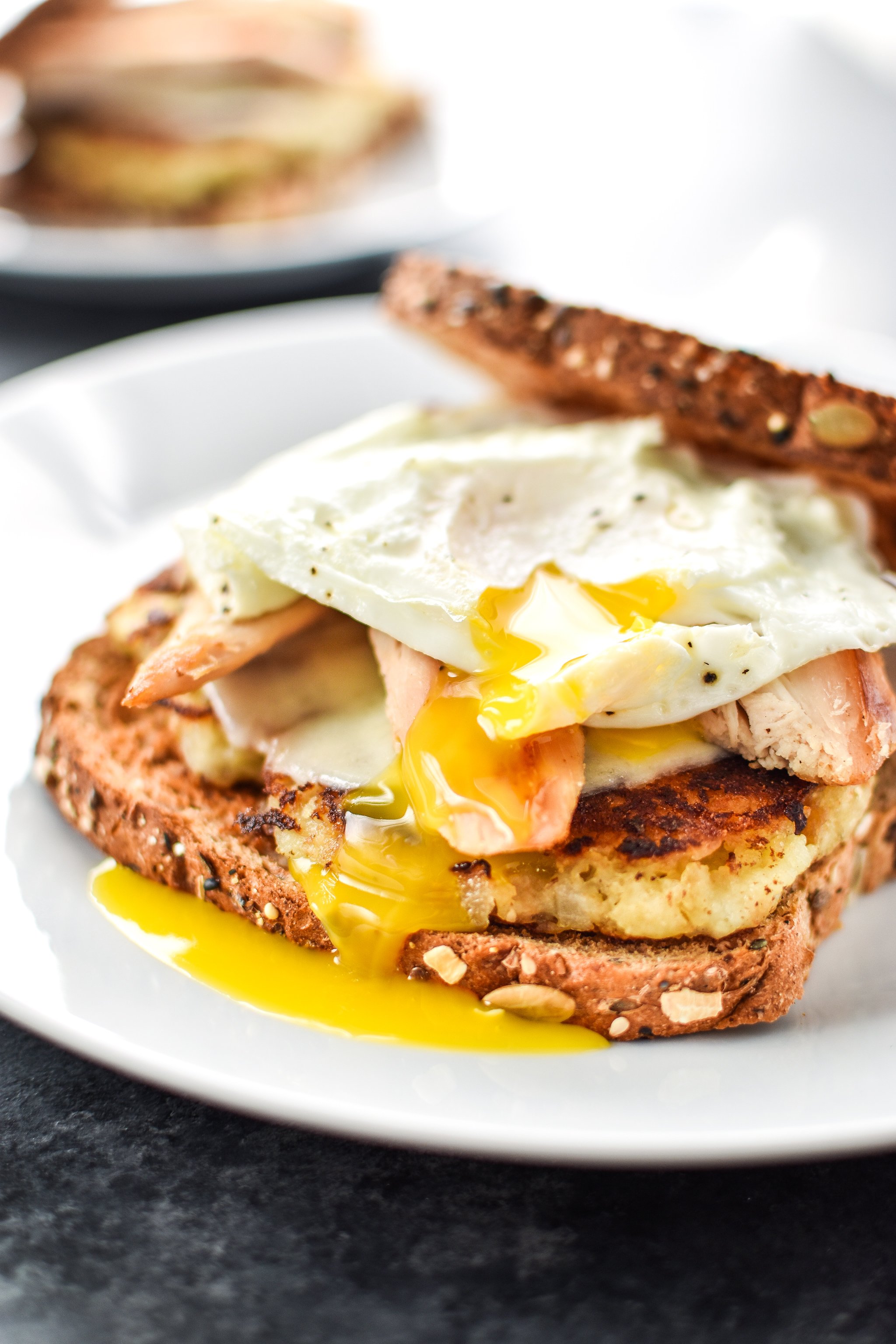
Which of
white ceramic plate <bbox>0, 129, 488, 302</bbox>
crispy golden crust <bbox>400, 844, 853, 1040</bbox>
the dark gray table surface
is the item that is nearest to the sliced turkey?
crispy golden crust <bbox>400, 844, 853, 1040</bbox>

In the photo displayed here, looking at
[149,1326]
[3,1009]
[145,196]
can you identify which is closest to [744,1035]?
[149,1326]

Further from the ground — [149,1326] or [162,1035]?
[162,1035]

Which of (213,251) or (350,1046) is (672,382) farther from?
(213,251)

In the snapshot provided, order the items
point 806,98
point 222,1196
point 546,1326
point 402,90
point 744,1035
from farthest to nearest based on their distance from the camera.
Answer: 1. point 806,98
2. point 402,90
3. point 744,1035
4. point 222,1196
5. point 546,1326

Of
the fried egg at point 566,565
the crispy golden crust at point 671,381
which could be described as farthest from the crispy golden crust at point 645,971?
the crispy golden crust at point 671,381

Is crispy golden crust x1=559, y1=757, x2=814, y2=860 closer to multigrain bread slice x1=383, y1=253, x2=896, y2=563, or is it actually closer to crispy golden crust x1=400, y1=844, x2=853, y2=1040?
crispy golden crust x1=400, y1=844, x2=853, y2=1040

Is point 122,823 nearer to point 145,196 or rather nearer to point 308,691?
point 308,691

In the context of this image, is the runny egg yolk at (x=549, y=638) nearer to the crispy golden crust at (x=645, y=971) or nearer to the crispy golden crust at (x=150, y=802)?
the crispy golden crust at (x=645, y=971)
